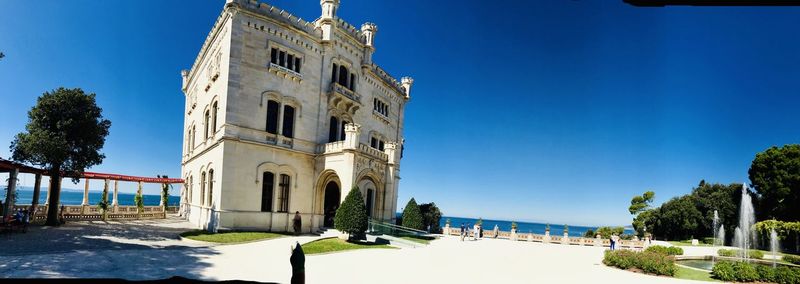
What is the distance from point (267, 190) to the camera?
86.0 feet

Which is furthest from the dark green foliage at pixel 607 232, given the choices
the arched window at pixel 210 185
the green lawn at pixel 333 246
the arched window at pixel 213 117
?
the arched window at pixel 213 117

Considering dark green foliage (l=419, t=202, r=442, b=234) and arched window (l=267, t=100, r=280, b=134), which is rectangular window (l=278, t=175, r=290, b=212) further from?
dark green foliage (l=419, t=202, r=442, b=234)

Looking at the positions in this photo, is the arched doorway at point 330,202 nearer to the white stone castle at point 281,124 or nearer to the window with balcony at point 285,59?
the white stone castle at point 281,124

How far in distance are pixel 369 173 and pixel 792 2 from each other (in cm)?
2697

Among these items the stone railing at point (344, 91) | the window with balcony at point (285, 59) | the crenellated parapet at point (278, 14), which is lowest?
the stone railing at point (344, 91)

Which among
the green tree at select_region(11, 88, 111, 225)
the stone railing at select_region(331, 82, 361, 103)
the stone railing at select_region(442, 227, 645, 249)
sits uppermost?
the stone railing at select_region(331, 82, 361, 103)

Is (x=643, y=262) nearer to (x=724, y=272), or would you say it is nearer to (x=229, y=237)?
(x=724, y=272)

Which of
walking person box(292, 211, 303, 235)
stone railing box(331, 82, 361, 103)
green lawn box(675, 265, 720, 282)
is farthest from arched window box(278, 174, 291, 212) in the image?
green lawn box(675, 265, 720, 282)

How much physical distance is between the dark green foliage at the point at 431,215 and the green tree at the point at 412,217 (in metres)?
8.47

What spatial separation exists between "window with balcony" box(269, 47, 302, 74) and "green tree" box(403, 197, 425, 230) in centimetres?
1296

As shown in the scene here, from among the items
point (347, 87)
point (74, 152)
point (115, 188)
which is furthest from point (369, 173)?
point (115, 188)

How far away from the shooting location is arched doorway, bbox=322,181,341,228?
100 ft

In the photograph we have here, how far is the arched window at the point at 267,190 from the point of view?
84.9 feet

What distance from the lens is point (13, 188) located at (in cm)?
2272
